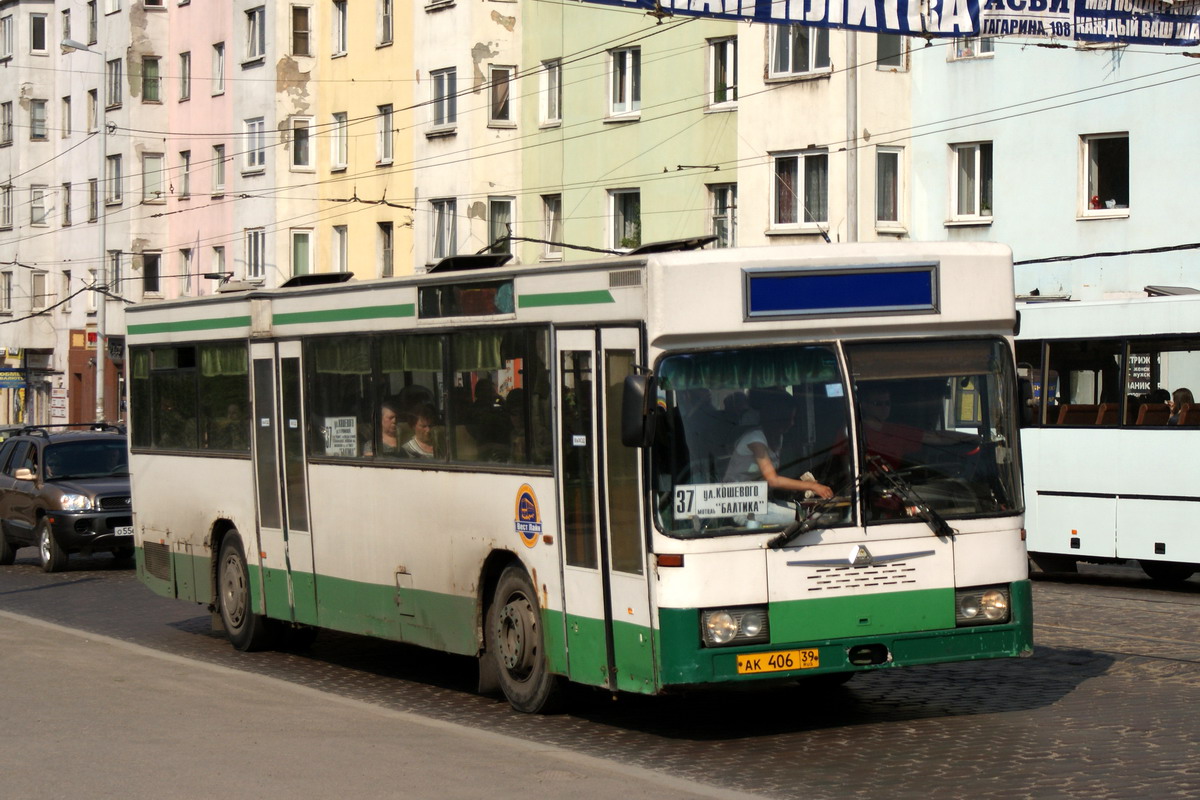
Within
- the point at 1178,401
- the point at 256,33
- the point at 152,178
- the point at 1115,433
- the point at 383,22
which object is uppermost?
the point at 256,33

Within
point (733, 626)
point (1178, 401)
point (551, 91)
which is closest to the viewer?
point (733, 626)

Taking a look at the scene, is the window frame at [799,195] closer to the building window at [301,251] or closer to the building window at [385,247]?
the building window at [385,247]

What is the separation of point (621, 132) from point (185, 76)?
27.3 m

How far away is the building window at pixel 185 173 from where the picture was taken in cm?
6669

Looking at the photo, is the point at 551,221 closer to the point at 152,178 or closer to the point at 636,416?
the point at 152,178

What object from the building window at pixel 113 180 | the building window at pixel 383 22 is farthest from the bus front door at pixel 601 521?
the building window at pixel 113 180

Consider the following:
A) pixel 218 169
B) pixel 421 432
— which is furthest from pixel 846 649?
pixel 218 169

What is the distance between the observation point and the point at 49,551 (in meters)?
25.0

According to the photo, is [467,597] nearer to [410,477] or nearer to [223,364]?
[410,477]

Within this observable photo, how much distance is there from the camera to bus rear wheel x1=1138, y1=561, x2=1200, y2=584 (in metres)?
21.3

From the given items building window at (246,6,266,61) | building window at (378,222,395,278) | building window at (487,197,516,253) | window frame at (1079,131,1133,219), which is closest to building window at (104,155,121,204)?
building window at (246,6,266,61)

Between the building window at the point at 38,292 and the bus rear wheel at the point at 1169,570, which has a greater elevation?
the building window at the point at 38,292

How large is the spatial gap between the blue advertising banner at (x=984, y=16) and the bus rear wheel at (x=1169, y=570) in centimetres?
631

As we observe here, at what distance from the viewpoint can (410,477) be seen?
13.3 m
